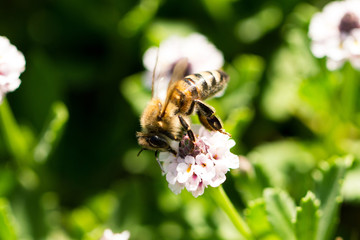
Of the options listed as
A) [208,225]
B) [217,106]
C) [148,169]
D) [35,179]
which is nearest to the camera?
[208,225]

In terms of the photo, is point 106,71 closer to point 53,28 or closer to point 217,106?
point 53,28

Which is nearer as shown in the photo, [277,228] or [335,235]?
[277,228]

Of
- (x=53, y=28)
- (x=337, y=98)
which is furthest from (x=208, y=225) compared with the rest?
(x=53, y=28)

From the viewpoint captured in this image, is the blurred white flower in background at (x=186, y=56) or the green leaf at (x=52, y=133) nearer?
the green leaf at (x=52, y=133)

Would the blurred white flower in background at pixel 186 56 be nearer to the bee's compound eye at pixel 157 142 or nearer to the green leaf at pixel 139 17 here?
the green leaf at pixel 139 17

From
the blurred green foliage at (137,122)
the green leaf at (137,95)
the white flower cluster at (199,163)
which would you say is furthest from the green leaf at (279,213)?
the green leaf at (137,95)

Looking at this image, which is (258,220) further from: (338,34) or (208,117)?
(338,34)

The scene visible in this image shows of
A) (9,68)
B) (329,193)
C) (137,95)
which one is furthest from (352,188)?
(9,68)
